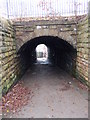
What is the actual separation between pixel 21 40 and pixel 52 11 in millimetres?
2580

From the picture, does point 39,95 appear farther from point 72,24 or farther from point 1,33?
point 72,24

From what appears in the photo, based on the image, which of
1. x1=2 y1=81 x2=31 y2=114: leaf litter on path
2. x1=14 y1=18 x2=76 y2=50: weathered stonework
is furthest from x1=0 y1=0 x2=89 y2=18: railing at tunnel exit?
x1=2 y1=81 x2=31 y2=114: leaf litter on path

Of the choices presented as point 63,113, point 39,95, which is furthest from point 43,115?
point 39,95

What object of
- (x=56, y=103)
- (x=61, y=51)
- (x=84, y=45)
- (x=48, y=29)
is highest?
(x=48, y=29)

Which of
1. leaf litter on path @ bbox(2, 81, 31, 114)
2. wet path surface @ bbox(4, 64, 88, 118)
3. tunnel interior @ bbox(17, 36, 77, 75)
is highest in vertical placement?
tunnel interior @ bbox(17, 36, 77, 75)

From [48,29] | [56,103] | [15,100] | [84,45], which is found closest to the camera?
[56,103]

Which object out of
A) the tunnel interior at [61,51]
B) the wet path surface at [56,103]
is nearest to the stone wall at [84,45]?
the wet path surface at [56,103]

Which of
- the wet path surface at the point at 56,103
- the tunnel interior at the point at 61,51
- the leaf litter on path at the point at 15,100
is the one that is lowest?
the wet path surface at the point at 56,103

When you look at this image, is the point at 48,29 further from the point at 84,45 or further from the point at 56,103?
the point at 56,103

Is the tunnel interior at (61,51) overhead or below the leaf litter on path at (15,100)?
overhead

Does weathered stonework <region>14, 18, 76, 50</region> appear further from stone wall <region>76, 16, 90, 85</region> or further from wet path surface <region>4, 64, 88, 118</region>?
wet path surface <region>4, 64, 88, 118</region>

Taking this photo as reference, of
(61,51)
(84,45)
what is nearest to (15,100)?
(84,45)

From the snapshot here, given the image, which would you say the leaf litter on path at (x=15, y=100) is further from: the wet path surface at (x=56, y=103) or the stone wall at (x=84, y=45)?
the stone wall at (x=84, y=45)

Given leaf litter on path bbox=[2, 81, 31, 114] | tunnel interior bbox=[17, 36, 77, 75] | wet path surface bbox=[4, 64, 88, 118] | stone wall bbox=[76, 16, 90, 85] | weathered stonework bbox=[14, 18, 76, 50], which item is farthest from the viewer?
tunnel interior bbox=[17, 36, 77, 75]
